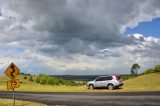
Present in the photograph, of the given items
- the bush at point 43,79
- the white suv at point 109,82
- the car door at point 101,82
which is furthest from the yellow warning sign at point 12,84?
the bush at point 43,79

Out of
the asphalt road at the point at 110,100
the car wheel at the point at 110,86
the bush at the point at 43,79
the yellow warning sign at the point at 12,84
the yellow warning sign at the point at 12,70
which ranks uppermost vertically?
the bush at the point at 43,79

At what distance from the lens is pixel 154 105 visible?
2047cm

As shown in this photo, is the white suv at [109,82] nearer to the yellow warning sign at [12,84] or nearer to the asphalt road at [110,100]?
the asphalt road at [110,100]

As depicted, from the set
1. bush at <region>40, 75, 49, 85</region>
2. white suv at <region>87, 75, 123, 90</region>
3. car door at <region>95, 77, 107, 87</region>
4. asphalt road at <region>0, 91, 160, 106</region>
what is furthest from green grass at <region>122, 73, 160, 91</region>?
bush at <region>40, 75, 49, 85</region>

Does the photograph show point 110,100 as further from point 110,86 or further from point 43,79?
point 43,79

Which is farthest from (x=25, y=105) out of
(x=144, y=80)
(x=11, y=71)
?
(x=144, y=80)

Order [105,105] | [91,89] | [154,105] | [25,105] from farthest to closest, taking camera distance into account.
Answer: [91,89], [25,105], [105,105], [154,105]

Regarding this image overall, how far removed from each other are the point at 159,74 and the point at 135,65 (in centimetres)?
2922

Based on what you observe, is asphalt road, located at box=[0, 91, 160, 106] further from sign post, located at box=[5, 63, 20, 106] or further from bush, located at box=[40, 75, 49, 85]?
bush, located at box=[40, 75, 49, 85]

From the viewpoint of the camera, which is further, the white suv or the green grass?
the green grass

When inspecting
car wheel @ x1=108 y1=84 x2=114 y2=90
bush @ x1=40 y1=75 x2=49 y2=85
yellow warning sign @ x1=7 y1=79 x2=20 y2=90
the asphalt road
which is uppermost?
bush @ x1=40 y1=75 x2=49 y2=85

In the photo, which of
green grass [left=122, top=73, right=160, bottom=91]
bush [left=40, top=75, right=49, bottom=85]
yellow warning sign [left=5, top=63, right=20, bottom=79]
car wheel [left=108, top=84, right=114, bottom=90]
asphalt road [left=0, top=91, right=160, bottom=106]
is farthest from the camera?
bush [left=40, top=75, right=49, bottom=85]

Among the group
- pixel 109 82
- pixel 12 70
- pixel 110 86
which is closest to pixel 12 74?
pixel 12 70

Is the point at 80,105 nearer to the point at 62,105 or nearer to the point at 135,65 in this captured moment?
the point at 62,105
